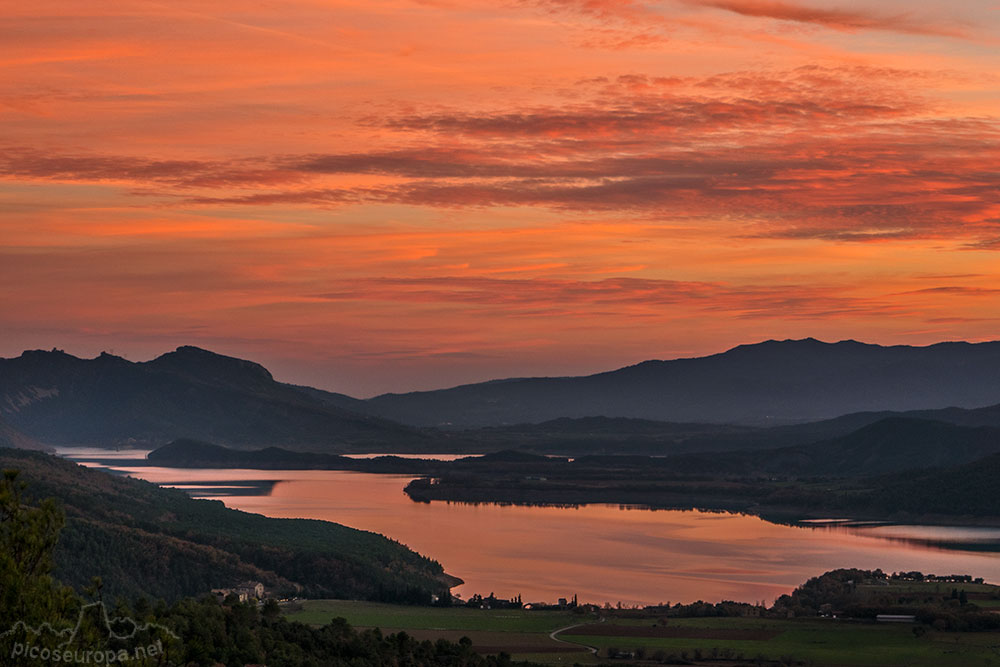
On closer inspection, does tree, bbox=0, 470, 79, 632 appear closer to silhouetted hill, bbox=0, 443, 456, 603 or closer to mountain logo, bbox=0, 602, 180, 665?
mountain logo, bbox=0, 602, 180, 665

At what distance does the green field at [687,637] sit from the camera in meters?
77.3

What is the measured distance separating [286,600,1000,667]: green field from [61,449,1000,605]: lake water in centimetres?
1355

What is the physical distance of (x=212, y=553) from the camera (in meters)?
112

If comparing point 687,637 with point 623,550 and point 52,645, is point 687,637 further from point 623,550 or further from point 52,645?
point 52,645

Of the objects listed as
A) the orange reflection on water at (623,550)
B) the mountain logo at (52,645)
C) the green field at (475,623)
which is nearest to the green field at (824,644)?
the green field at (475,623)

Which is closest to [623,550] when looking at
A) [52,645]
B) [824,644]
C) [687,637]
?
[687,637]

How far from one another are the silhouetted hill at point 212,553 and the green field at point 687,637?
10947mm

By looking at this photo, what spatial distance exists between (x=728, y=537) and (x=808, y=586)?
1932 inches

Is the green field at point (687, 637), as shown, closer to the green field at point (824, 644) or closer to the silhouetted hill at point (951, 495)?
the green field at point (824, 644)

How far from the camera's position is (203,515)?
14325 cm

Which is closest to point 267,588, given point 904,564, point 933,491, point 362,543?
point 362,543

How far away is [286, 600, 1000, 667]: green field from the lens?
77312 mm

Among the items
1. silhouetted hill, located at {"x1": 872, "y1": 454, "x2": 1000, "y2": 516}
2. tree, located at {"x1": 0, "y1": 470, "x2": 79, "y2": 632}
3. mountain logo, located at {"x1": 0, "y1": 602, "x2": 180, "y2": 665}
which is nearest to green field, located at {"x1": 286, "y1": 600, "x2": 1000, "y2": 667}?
mountain logo, located at {"x1": 0, "y1": 602, "x2": 180, "y2": 665}

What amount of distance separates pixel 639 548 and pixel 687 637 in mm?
57672
